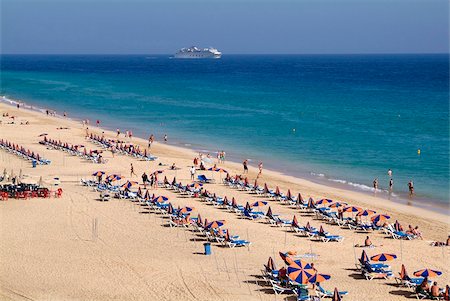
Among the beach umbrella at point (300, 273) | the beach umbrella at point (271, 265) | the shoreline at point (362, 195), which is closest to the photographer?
the beach umbrella at point (300, 273)

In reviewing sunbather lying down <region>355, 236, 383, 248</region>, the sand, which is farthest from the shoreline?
sunbather lying down <region>355, 236, 383, 248</region>

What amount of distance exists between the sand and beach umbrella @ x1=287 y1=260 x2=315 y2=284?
875 mm

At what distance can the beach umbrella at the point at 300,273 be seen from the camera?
1900 centimetres

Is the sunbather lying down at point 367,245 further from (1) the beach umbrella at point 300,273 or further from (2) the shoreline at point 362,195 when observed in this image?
(2) the shoreline at point 362,195

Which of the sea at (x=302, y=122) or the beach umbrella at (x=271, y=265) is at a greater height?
the sea at (x=302, y=122)

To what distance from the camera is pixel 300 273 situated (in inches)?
752

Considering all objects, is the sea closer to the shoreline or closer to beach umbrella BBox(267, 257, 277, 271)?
the shoreline

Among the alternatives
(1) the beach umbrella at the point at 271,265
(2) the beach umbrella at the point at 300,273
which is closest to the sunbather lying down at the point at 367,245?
(1) the beach umbrella at the point at 271,265

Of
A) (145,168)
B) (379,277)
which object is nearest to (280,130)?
(145,168)

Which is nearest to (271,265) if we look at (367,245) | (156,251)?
(156,251)

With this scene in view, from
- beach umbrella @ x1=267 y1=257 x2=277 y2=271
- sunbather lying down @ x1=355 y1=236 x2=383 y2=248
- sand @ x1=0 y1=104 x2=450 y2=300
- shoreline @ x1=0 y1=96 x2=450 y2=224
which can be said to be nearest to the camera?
sand @ x1=0 y1=104 x2=450 y2=300

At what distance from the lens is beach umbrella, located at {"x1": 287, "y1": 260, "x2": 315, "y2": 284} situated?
19.0 m

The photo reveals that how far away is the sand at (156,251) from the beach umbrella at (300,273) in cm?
88

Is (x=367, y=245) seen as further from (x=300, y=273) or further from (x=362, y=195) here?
(x=362, y=195)
